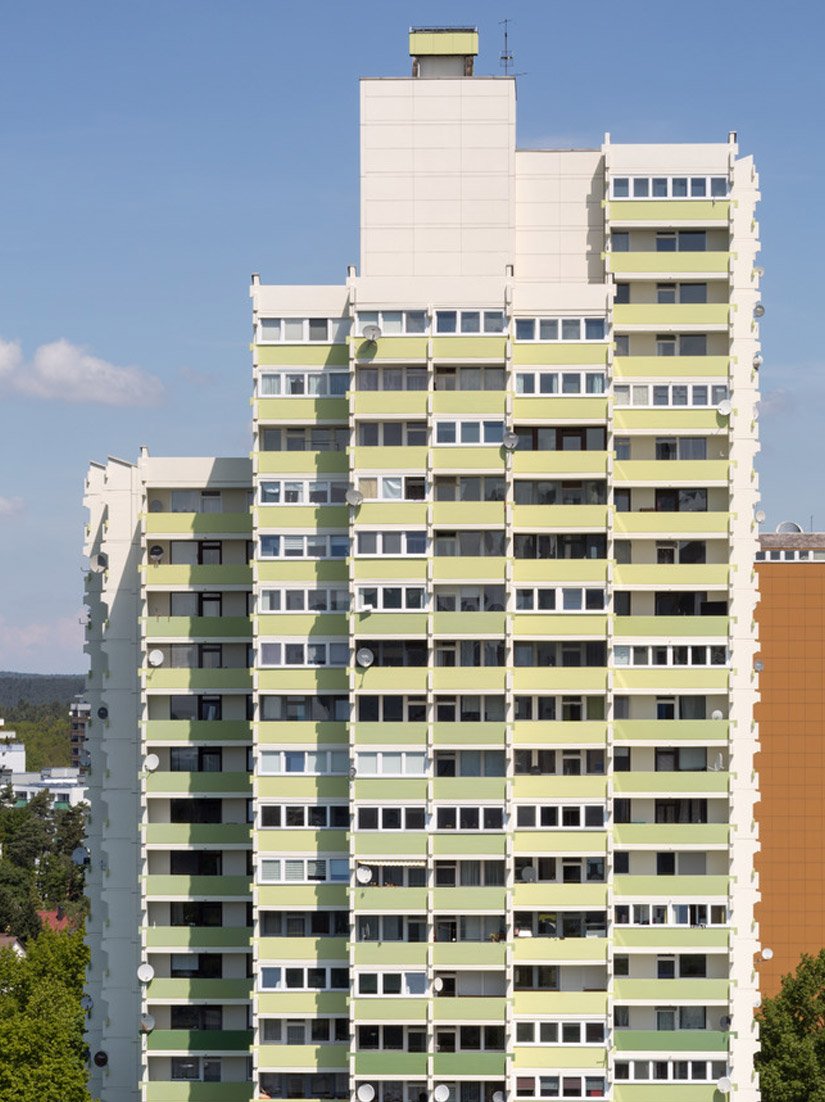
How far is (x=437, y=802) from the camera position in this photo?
80500 mm

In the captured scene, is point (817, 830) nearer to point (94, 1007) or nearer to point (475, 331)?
point (94, 1007)

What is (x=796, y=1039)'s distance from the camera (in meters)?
104

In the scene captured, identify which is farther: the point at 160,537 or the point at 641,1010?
the point at 160,537

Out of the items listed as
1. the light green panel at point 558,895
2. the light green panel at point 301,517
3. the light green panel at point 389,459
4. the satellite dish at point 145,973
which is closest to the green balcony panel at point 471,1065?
the light green panel at point 558,895

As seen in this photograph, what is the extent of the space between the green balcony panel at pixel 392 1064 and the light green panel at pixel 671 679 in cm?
1681

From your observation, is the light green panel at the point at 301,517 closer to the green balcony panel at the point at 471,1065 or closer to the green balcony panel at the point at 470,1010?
the green balcony panel at the point at 470,1010

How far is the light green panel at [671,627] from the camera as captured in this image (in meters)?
82.2

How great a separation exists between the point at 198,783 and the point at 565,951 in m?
18.0

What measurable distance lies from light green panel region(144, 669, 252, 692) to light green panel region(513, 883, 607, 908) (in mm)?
15656

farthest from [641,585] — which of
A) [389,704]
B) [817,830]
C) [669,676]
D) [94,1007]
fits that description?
[817,830]

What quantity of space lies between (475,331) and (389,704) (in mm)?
15294

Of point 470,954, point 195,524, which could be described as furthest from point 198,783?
point 470,954

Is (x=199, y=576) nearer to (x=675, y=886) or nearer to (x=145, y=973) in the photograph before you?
(x=145, y=973)

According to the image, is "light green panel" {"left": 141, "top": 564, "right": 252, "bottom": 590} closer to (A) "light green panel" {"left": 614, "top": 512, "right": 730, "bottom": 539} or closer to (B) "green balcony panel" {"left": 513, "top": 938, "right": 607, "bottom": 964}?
(A) "light green panel" {"left": 614, "top": 512, "right": 730, "bottom": 539}
